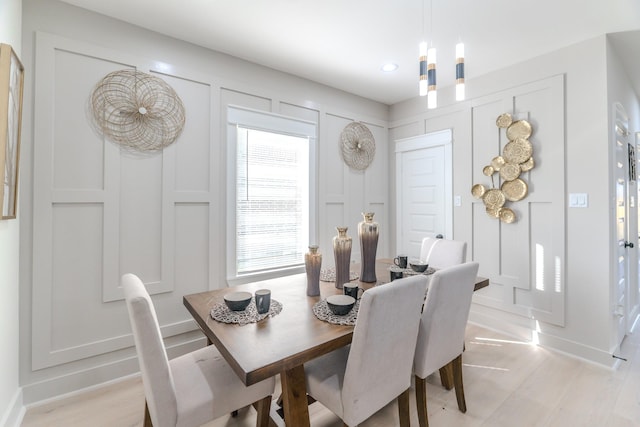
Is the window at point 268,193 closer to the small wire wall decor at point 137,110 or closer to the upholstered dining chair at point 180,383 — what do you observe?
the small wire wall decor at point 137,110

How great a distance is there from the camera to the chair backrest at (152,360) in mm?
1055

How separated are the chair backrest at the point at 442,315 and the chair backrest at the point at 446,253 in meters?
0.77

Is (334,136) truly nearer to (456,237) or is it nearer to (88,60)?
(456,237)

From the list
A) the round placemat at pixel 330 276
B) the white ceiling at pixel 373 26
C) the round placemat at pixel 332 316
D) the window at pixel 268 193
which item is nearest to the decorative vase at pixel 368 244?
the round placemat at pixel 330 276

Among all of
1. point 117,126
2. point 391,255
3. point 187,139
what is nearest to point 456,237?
point 391,255

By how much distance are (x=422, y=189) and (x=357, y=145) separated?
0.97 meters

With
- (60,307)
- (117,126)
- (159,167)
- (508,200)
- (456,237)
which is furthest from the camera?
(456,237)

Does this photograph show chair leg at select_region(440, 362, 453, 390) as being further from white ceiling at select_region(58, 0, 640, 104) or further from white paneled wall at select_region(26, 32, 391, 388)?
white ceiling at select_region(58, 0, 640, 104)

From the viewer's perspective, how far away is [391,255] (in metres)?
3.95

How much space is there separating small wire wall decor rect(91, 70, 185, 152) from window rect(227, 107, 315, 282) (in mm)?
488

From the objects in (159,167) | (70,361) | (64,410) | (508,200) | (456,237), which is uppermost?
(159,167)

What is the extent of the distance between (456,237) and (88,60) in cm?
360

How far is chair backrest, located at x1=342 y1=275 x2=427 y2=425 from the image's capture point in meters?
1.15

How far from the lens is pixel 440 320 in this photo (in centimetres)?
154
